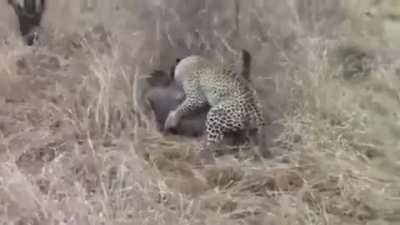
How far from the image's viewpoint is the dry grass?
2.36 m

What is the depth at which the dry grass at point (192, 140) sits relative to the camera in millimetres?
2359

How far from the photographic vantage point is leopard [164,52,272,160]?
2.84m

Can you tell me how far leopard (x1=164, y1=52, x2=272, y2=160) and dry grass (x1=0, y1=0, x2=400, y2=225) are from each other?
0.26 ft

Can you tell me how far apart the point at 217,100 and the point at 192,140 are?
0.18m

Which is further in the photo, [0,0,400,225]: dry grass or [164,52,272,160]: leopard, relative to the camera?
[164,52,272,160]: leopard

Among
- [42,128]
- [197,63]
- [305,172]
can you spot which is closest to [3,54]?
[42,128]

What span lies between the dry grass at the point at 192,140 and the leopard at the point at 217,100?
8 centimetres

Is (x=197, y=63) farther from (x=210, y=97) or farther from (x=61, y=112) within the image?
(x=61, y=112)

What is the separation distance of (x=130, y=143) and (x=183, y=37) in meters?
0.79

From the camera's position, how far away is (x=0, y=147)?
2801mm

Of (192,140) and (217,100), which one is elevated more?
(217,100)

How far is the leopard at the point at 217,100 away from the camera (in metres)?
2.84

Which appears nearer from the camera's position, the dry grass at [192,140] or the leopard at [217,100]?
the dry grass at [192,140]

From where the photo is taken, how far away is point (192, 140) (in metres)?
2.97
